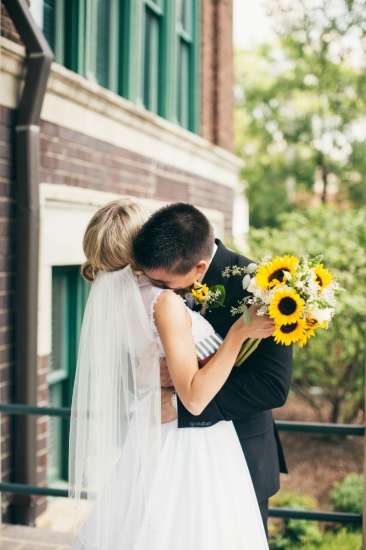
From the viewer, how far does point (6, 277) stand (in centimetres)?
460

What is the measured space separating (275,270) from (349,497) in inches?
191

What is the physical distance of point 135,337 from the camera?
2.65m

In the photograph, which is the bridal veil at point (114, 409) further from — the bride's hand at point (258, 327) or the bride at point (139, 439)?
the bride's hand at point (258, 327)

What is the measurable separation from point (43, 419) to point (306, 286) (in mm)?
3339

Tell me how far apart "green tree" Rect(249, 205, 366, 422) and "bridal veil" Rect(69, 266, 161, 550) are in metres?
5.59

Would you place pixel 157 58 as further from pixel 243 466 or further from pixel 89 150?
pixel 243 466

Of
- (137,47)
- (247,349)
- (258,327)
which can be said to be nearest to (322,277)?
(258,327)

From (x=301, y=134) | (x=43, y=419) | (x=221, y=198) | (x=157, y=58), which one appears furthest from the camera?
(x=301, y=134)

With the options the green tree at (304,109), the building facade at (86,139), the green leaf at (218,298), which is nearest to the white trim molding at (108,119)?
the building facade at (86,139)

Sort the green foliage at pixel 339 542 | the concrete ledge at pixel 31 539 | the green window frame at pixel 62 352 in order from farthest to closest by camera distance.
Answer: the green window frame at pixel 62 352
the green foliage at pixel 339 542
the concrete ledge at pixel 31 539

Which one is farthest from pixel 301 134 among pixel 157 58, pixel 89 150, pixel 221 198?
pixel 89 150

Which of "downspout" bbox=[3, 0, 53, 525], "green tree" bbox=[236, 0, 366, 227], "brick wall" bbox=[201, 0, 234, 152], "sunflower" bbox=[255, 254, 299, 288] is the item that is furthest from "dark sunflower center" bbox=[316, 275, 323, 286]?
"green tree" bbox=[236, 0, 366, 227]

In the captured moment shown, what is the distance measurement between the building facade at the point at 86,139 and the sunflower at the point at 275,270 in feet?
8.65

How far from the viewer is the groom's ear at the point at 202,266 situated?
2494 millimetres
